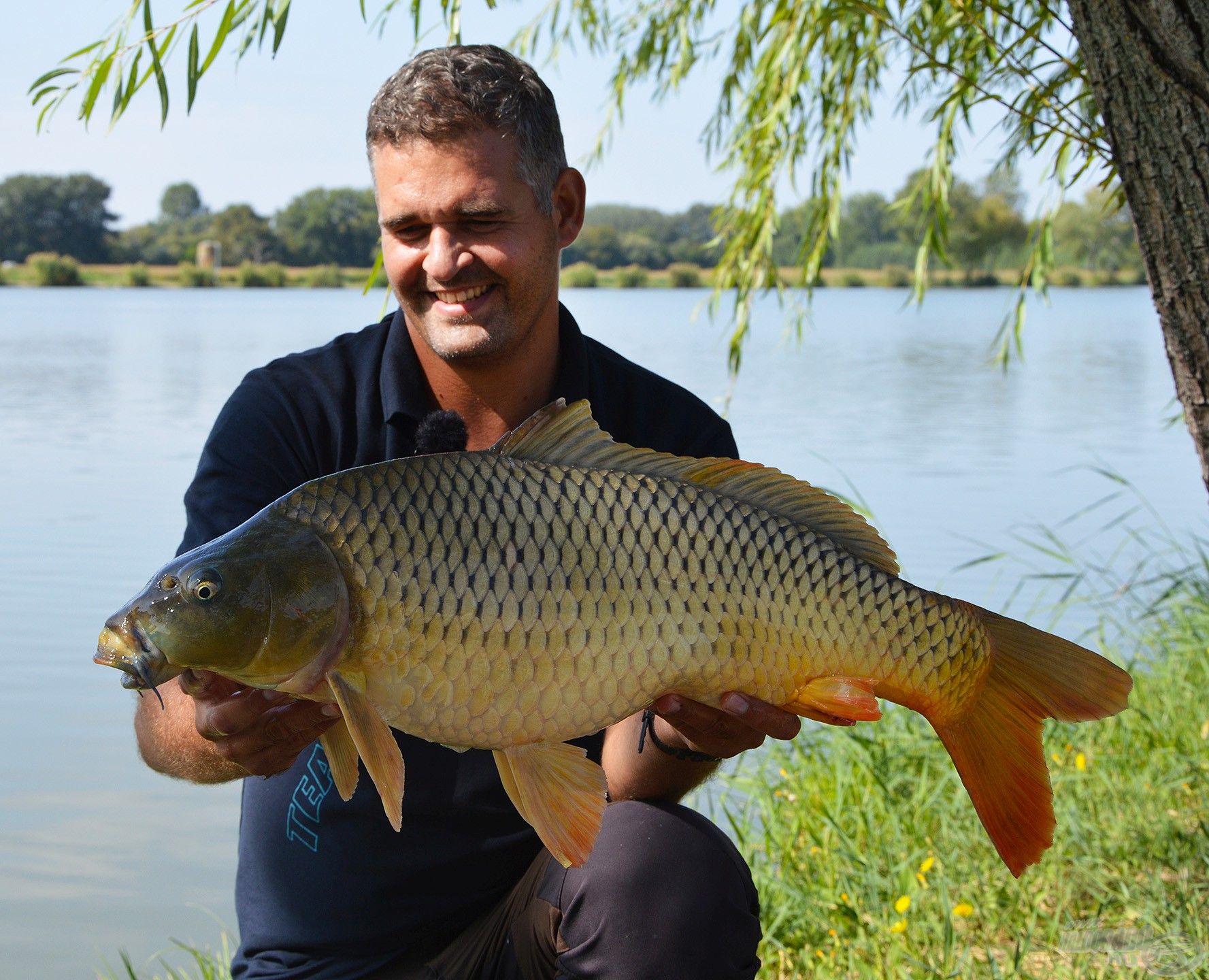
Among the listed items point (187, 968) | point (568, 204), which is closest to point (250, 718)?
point (568, 204)

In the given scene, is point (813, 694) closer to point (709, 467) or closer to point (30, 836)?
point (709, 467)

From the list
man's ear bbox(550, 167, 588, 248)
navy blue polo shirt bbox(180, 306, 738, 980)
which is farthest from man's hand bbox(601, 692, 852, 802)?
man's ear bbox(550, 167, 588, 248)

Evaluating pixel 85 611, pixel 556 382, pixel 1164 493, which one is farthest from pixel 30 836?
pixel 1164 493

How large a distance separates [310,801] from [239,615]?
0.65 metres

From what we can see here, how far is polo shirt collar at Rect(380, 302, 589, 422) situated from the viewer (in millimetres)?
1849

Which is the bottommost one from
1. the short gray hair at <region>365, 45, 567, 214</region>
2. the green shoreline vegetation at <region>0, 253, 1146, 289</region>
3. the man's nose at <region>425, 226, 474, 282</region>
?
the green shoreline vegetation at <region>0, 253, 1146, 289</region>

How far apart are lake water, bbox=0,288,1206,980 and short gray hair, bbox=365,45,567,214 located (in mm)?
1651

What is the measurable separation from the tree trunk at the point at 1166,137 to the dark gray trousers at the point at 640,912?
941 mm

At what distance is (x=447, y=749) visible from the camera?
5.77 ft

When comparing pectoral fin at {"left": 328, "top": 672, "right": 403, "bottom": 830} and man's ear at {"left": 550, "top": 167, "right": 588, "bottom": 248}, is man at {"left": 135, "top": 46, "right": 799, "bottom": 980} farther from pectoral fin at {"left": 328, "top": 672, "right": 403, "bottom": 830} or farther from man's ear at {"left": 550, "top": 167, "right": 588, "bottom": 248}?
pectoral fin at {"left": 328, "top": 672, "right": 403, "bottom": 830}

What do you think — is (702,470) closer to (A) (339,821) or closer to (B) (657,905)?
(B) (657,905)

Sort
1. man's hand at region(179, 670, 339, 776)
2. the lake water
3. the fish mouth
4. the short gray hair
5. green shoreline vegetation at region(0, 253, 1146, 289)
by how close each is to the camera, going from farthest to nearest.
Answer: green shoreline vegetation at region(0, 253, 1146, 289)
the lake water
the short gray hair
man's hand at region(179, 670, 339, 776)
the fish mouth

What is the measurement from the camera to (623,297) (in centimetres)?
3412

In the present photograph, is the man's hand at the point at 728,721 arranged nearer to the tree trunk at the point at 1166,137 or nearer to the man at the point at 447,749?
the man at the point at 447,749
